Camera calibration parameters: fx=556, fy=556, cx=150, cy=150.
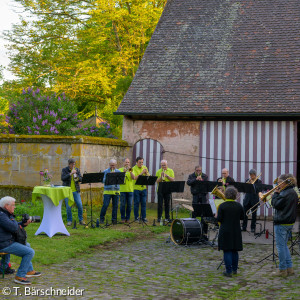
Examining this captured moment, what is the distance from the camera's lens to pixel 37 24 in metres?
29.8

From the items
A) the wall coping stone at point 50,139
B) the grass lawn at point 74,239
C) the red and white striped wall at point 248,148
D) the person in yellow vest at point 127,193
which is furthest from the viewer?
the red and white striped wall at point 248,148

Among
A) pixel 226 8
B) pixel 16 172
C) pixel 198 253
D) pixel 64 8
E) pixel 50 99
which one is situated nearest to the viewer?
pixel 198 253

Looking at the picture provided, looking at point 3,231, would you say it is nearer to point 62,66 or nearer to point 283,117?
point 283,117

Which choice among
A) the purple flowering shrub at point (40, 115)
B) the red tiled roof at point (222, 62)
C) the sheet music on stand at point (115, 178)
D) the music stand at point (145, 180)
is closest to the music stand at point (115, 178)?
the sheet music on stand at point (115, 178)

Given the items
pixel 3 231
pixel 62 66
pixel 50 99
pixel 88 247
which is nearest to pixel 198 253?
pixel 88 247

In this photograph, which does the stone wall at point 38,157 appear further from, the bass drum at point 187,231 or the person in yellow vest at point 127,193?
the bass drum at point 187,231

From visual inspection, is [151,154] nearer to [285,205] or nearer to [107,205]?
[107,205]

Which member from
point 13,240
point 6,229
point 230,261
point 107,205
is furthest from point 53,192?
point 230,261

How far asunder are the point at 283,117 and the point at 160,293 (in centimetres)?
1109

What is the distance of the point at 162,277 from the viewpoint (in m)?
9.09

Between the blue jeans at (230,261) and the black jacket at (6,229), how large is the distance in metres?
3.49

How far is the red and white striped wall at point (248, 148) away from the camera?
17938 mm

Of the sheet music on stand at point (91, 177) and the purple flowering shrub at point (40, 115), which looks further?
the purple flowering shrub at point (40, 115)

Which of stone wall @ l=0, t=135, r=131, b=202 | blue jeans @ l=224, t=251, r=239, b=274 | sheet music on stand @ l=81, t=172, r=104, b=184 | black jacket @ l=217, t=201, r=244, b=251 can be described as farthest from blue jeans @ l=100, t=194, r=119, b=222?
blue jeans @ l=224, t=251, r=239, b=274
